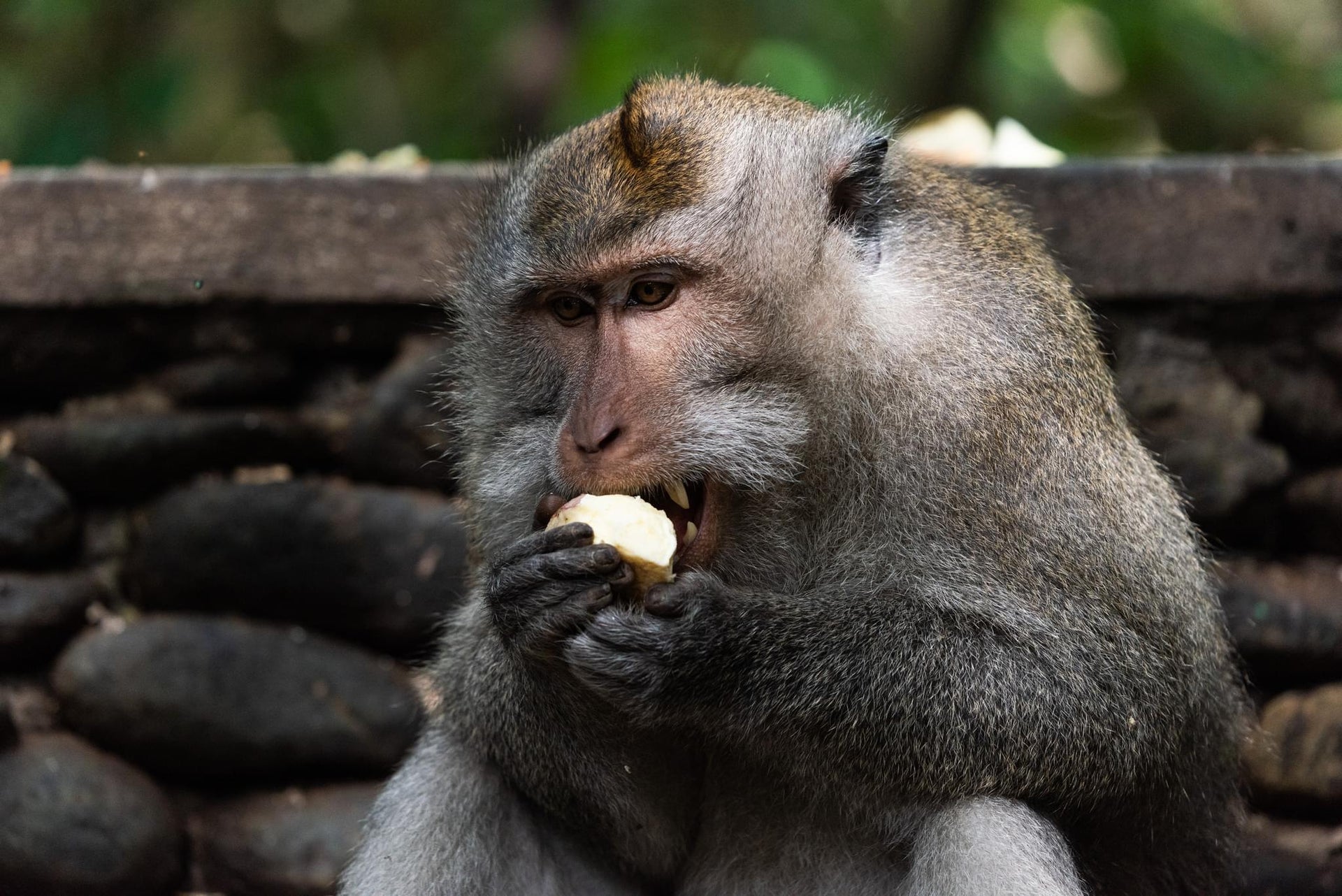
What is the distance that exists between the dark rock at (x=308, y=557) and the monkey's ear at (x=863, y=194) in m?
1.59

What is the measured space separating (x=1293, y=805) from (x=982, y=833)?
184 cm

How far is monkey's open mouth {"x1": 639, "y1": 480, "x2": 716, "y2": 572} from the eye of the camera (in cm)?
253

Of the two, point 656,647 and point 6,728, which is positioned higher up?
point 656,647

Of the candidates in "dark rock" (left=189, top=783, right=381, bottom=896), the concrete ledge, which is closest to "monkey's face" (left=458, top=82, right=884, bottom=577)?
the concrete ledge

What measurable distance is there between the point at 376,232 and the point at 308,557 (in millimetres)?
936

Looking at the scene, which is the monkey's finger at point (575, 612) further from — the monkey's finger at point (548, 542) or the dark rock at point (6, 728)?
the dark rock at point (6, 728)

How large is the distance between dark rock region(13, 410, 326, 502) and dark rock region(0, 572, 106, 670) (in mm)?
268

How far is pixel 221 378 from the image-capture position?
395 centimetres

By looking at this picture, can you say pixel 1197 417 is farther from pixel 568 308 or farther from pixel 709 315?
pixel 568 308

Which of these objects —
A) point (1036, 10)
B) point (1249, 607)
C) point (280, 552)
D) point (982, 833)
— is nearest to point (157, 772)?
point (280, 552)

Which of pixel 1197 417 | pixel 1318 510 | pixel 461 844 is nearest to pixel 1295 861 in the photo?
pixel 1318 510

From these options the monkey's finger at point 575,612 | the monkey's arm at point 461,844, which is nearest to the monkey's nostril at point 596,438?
the monkey's finger at point 575,612

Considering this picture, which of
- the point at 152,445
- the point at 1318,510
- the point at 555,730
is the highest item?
the point at 1318,510

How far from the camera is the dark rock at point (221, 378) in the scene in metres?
3.95
